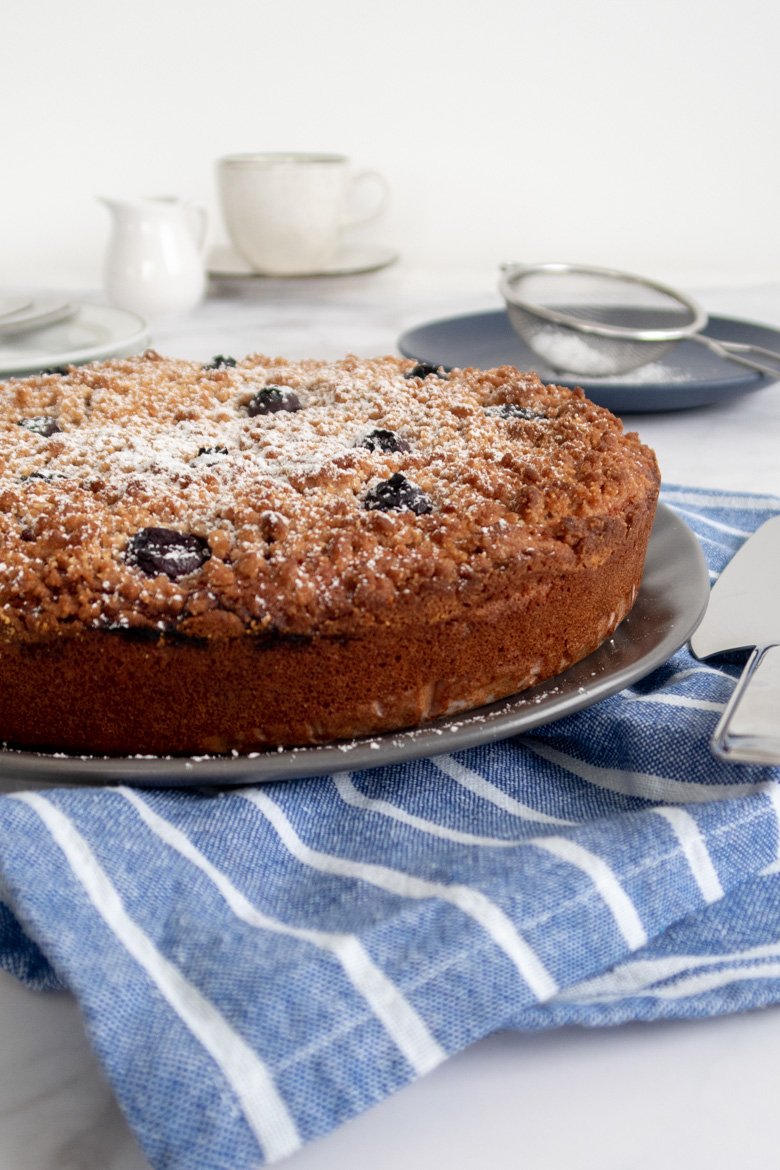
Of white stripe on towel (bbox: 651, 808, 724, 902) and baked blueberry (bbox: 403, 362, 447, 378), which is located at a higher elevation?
baked blueberry (bbox: 403, 362, 447, 378)

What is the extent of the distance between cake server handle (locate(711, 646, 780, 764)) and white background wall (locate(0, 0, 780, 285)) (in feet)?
8.60

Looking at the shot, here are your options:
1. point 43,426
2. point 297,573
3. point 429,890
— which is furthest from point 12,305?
point 429,890

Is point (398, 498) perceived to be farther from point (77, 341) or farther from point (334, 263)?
point (334, 263)

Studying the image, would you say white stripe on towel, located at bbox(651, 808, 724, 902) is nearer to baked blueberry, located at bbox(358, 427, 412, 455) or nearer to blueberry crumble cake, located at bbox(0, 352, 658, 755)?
blueberry crumble cake, located at bbox(0, 352, 658, 755)

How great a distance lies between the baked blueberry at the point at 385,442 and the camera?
1145mm

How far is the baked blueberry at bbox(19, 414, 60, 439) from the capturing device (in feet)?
4.03

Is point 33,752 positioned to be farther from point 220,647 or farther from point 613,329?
point 613,329

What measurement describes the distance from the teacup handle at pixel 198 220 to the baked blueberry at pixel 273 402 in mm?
1543

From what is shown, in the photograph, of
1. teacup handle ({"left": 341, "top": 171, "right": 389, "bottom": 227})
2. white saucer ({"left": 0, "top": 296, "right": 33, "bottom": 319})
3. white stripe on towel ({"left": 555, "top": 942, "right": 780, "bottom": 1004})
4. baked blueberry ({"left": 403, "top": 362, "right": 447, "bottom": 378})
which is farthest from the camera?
teacup handle ({"left": 341, "top": 171, "right": 389, "bottom": 227})

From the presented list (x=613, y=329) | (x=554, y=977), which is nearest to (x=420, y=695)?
(x=554, y=977)

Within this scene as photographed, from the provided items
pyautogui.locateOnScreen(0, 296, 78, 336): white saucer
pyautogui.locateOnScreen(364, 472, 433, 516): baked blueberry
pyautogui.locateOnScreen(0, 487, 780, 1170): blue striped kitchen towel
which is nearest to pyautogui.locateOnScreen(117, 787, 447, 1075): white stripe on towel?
pyautogui.locateOnScreen(0, 487, 780, 1170): blue striped kitchen towel

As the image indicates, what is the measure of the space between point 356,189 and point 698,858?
2856mm

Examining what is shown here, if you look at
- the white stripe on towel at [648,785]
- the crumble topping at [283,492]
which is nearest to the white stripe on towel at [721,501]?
the crumble topping at [283,492]

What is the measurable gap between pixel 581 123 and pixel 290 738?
2.75 metres
